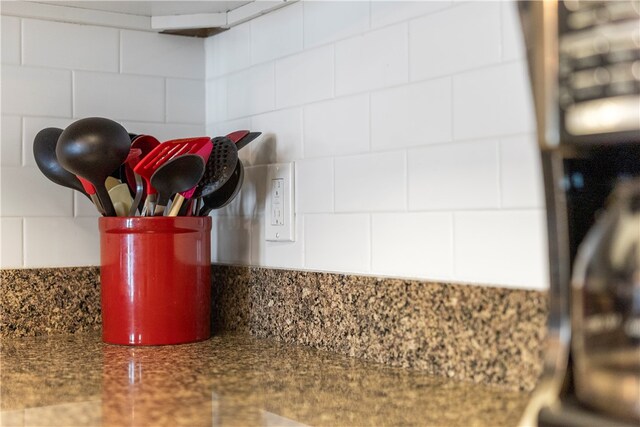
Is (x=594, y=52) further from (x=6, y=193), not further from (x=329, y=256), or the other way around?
(x=6, y=193)

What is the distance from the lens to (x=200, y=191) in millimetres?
1216

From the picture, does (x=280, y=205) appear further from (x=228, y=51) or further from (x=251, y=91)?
(x=228, y=51)

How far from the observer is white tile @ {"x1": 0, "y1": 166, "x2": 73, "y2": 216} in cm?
131

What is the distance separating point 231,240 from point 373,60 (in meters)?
0.46

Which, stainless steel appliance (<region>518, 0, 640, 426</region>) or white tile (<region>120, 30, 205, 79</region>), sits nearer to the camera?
stainless steel appliance (<region>518, 0, 640, 426</region>)

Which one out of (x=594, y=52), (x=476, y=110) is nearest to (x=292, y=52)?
(x=476, y=110)

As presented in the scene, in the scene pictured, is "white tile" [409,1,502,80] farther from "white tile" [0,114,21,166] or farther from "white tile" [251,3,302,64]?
"white tile" [0,114,21,166]

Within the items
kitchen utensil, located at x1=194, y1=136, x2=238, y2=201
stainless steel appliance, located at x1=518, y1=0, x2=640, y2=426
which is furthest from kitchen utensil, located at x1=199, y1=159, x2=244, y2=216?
stainless steel appliance, located at x1=518, y1=0, x2=640, y2=426

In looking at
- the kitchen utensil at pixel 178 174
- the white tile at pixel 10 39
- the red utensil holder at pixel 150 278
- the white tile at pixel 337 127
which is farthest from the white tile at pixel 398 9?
the white tile at pixel 10 39

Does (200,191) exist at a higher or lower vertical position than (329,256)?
higher

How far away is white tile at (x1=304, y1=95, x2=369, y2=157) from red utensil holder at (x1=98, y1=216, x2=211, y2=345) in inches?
8.7

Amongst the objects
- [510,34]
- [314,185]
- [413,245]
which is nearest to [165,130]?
[314,185]

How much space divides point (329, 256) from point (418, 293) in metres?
0.21

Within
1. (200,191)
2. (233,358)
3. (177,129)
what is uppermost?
(177,129)
